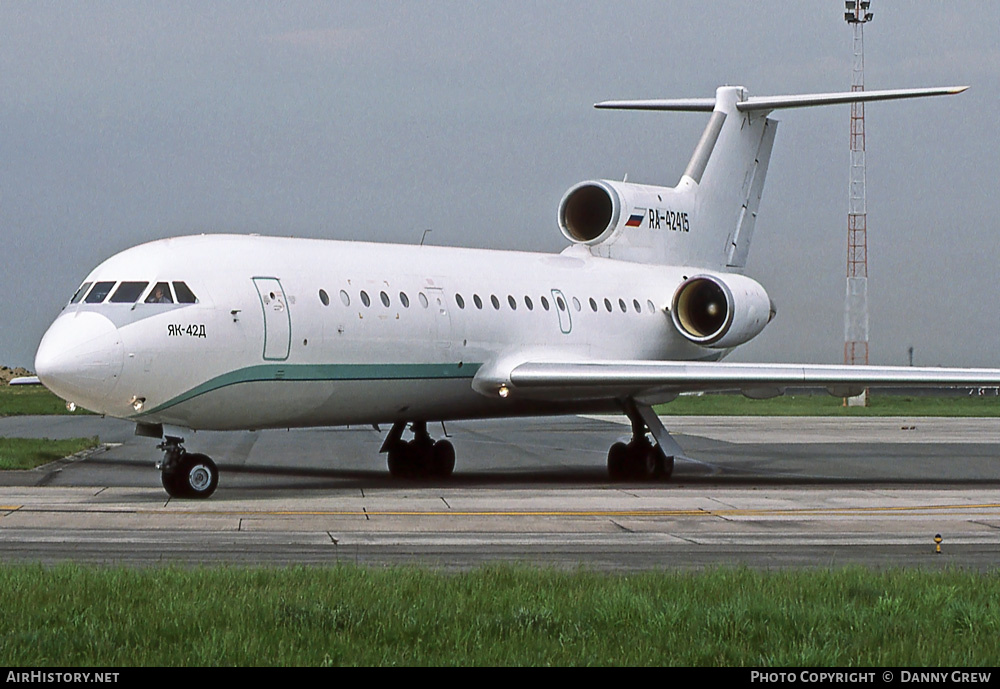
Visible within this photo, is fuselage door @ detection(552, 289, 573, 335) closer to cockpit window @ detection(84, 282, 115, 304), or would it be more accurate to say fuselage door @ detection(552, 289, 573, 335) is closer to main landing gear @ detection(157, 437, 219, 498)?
main landing gear @ detection(157, 437, 219, 498)

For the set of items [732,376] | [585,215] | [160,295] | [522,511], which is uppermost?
[585,215]

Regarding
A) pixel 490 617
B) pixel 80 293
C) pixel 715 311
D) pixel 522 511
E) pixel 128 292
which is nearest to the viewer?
pixel 490 617

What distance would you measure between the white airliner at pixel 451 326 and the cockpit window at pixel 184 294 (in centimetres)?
2

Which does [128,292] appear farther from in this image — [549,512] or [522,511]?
[549,512]

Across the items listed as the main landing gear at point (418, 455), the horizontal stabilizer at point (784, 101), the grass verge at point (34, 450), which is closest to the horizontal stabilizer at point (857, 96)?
the horizontal stabilizer at point (784, 101)

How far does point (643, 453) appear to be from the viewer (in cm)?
2548

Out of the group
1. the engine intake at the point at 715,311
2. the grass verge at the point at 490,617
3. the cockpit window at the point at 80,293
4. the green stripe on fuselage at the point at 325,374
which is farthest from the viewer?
the engine intake at the point at 715,311

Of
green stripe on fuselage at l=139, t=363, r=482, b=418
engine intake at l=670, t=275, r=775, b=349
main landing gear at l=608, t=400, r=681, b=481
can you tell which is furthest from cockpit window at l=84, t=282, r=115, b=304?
engine intake at l=670, t=275, r=775, b=349

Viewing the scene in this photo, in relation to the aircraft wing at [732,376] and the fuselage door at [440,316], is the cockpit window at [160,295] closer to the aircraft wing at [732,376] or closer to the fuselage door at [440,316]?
the fuselage door at [440,316]

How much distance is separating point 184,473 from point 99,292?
8.86 ft

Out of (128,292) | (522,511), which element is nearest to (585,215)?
(128,292)

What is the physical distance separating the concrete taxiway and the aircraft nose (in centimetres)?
142

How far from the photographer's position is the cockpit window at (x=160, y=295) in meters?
18.9

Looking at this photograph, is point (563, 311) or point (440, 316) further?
point (563, 311)
